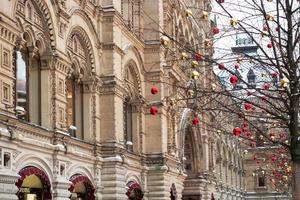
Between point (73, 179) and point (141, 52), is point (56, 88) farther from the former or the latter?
point (141, 52)

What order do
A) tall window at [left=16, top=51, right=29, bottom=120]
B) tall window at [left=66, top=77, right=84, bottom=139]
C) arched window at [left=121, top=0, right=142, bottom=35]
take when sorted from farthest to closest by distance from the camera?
1. arched window at [left=121, top=0, right=142, bottom=35]
2. tall window at [left=66, top=77, right=84, bottom=139]
3. tall window at [left=16, top=51, right=29, bottom=120]

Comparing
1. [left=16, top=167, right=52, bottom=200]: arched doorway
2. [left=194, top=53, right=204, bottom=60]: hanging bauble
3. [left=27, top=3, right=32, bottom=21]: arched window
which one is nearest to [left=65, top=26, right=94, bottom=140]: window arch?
[left=27, top=3, right=32, bottom=21]: arched window

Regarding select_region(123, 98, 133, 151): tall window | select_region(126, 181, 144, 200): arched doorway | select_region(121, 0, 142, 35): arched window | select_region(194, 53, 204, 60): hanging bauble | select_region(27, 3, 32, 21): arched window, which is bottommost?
select_region(126, 181, 144, 200): arched doorway

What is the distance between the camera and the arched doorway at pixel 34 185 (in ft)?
73.8

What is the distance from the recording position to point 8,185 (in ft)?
67.7

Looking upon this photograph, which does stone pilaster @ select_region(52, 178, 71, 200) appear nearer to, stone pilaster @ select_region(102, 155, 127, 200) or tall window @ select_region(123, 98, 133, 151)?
stone pilaster @ select_region(102, 155, 127, 200)

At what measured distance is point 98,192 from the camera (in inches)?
1162

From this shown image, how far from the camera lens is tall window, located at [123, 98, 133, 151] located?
113ft

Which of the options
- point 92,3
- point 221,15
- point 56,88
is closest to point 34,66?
A: point 56,88

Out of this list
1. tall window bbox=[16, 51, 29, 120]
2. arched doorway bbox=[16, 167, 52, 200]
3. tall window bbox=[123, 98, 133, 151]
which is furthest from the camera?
tall window bbox=[123, 98, 133, 151]

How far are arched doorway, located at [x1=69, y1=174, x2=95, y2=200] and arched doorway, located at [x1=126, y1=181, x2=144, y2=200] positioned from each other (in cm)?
334

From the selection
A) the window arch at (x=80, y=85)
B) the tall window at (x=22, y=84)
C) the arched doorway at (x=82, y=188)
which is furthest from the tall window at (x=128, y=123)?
the tall window at (x=22, y=84)

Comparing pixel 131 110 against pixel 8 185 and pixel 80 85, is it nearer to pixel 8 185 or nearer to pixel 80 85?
pixel 80 85

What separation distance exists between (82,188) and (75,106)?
3.22m
